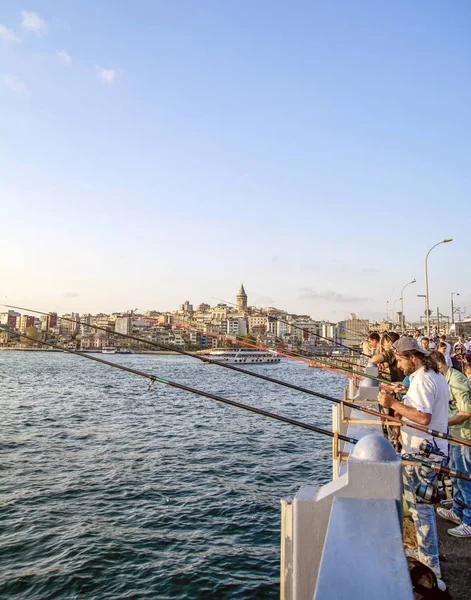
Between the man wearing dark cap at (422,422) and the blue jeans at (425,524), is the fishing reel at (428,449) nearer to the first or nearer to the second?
the man wearing dark cap at (422,422)

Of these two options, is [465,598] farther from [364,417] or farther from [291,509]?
[364,417]

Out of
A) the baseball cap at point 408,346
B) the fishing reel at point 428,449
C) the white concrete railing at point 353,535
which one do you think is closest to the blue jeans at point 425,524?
the fishing reel at point 428,449

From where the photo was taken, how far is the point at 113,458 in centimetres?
1347

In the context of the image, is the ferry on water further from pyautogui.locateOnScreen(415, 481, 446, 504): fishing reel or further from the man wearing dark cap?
pyautogui.locateOnScreen(415, 481, 446, 504): fishing reel

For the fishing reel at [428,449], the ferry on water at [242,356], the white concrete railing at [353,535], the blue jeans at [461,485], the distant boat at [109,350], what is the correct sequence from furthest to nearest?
the distant boat at [109,350] → the ferry on water at [242,356] → the blue jeans at [461,485] → the fishing reel at [428,449] → the white concrete railing at [353,535]

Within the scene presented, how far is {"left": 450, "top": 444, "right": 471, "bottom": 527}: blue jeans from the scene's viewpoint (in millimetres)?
4523

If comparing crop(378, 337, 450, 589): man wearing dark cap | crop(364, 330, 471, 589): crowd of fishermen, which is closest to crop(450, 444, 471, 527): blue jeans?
crop(364, 330, 471, 589): crowd of fishermen

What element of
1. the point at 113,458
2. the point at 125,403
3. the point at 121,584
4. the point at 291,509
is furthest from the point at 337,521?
the point at 125,403

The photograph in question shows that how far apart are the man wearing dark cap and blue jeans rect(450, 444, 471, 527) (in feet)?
2.39

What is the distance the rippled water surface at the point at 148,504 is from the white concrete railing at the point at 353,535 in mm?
4762

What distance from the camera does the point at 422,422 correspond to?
12.4ft

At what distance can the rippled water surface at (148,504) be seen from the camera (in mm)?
6836

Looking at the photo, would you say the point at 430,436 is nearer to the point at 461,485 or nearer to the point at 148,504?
the point at 461,485

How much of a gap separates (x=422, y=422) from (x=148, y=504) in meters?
7.29
